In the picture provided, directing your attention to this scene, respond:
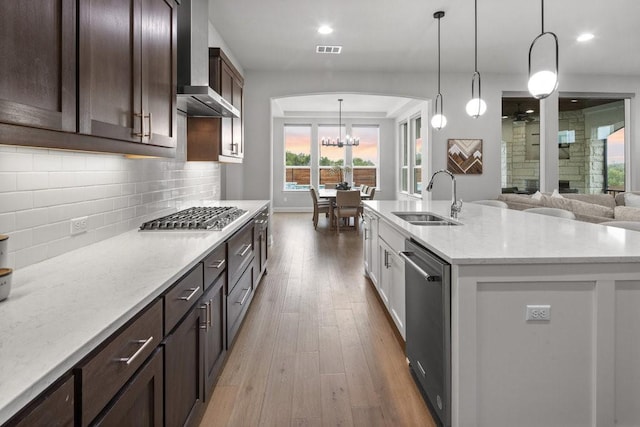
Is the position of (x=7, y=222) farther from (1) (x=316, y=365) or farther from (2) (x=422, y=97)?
(2) (x=422, y=97)

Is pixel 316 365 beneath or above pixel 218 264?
beneath

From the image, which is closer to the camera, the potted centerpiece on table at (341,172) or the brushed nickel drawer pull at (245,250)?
the brushed nickel drawer pull at (245,250)

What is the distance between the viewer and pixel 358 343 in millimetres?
2873

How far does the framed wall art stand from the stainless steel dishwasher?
477 cm

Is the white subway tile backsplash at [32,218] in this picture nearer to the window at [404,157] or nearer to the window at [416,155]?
the window at [416,155]

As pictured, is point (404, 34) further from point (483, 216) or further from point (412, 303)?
point (412, 303)

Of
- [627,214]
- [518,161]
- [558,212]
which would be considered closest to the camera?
[558,212]

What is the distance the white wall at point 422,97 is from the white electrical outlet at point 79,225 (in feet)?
14.5

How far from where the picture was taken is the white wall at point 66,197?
4.96ft

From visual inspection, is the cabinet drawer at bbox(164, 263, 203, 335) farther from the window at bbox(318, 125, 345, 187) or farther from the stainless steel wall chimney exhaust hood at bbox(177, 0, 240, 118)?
the window at bbox(318, 125, 345, 187)

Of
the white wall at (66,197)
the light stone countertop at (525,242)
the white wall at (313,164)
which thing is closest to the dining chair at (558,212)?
the light stone countertop at (525,242)

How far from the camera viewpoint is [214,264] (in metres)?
2.08

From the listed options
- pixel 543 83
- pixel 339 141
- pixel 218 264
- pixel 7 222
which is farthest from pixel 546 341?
pixel 339 141

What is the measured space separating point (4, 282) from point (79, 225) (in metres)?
0.87
